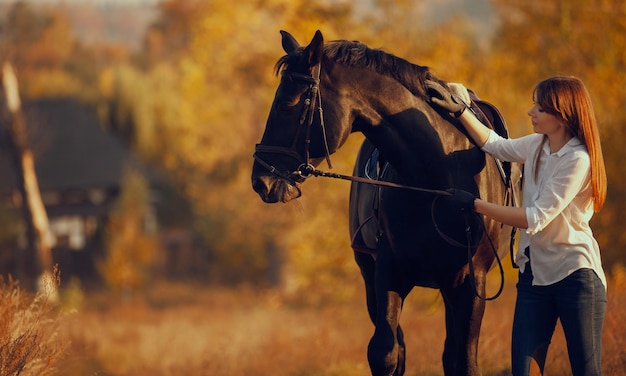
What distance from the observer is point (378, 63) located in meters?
4.91

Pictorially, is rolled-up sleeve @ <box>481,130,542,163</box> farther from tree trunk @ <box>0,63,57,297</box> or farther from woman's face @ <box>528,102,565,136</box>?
tree trunk @ <box>0,63,57,297</box>

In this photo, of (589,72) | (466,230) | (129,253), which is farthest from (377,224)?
(129,253)

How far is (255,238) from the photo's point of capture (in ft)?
124

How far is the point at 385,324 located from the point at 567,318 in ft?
3.52

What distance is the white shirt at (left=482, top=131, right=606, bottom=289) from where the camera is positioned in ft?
13.8

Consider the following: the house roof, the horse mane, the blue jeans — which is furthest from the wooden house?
the blue jeans

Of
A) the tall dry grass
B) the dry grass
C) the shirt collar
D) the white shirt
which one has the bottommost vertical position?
the dry grass

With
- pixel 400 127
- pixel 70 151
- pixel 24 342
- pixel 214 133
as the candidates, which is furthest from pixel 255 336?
pixel 70 151

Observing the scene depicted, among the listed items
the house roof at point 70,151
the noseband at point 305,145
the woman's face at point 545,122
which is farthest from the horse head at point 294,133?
the house roof at point 70,151

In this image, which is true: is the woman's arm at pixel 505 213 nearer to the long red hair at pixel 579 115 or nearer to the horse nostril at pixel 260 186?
the long red hair at pixel 579 115

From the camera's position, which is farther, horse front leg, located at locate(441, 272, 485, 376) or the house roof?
the house roof

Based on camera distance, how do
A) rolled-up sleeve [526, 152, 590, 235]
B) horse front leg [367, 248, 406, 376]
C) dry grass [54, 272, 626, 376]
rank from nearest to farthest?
1. rolled-up sleeve [526, 152, 590, 235]
2. horse front leg [367, 248, 406, 376]
3. dry grass [54, 272, 626, 376]

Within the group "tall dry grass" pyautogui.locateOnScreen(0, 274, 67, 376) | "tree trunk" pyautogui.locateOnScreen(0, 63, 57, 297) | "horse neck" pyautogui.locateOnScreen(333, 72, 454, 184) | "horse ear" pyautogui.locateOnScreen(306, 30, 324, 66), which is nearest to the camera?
"horse ear" pyautogui.locateOnScreen(306, 30, 324, 66)

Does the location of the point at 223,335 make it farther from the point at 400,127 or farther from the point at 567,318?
the point at 567,318
